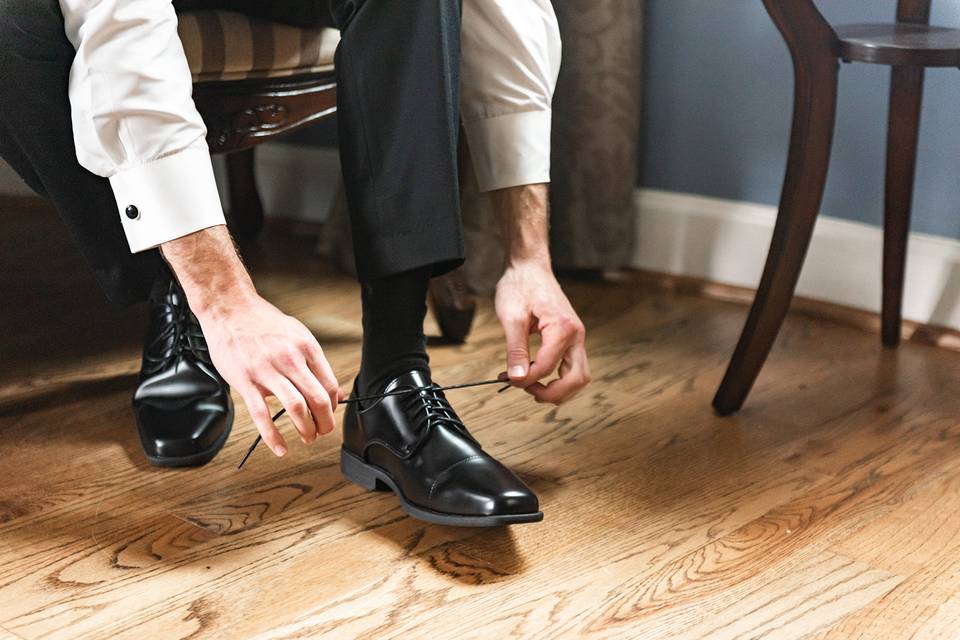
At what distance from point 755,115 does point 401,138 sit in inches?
35.6

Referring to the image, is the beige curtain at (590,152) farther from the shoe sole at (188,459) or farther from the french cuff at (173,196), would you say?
the french cuff at (173,196)

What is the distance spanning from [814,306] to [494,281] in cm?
49

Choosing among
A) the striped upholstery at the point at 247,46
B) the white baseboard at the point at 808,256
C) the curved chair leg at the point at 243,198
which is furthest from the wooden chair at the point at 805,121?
the curved chair leg at the point at 243,198

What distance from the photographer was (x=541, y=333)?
1006 millimetres

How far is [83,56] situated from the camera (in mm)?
868

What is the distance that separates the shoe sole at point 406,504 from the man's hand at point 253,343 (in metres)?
0.15

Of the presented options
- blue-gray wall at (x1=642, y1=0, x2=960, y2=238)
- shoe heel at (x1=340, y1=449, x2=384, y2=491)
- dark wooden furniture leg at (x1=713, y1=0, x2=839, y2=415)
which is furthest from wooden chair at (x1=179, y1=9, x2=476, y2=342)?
blue-gray wall at (x1=642, y1=0, x2=960, y2=238)

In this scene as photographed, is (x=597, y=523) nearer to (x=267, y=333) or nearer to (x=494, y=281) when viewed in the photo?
(x=267, y=333)

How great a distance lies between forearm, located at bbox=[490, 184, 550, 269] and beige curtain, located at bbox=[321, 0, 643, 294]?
1.84 ft

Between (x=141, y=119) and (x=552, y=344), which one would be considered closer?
(x=141, y=119)

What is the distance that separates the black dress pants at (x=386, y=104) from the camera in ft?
3.04

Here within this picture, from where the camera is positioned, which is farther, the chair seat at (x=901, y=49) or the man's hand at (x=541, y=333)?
the chair seat at (x=901, y=49)

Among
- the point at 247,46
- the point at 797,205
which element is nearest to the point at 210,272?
the point at 247,46

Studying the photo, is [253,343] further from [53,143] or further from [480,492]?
[53,143]
